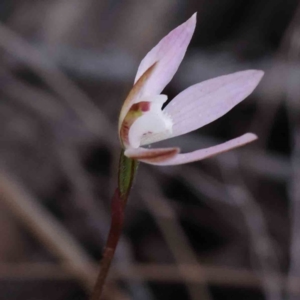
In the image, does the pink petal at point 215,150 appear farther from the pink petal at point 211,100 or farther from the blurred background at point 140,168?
the blurred background at point 140,168

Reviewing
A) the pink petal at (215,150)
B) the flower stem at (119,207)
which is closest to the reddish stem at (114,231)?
the flower stem at (119,207)

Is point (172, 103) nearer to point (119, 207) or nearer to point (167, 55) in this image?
point (167, 55)

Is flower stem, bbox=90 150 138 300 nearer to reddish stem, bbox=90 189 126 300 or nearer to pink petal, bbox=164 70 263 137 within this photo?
reddish stem, bbox=90 189 126 300

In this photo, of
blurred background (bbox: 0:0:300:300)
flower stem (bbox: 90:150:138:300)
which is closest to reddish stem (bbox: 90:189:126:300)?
flower stem (bbox: 90:150:138:300)

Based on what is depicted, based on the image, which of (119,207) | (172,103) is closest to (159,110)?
(172,103)

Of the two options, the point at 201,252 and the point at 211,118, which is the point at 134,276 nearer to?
the point at 201,252
